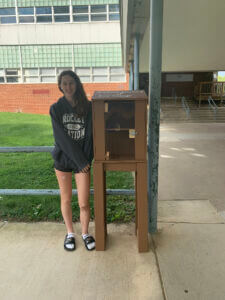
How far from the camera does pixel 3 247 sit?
2.63 metres

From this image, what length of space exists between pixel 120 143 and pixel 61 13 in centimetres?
2174

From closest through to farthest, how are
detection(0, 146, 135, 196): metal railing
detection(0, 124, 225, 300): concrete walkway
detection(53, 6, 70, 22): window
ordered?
detection(0, 124, 225, 300): concrete walkway → detection(0, 146, 135, 196): metal railing → detection(53, 6, 70, 22): window

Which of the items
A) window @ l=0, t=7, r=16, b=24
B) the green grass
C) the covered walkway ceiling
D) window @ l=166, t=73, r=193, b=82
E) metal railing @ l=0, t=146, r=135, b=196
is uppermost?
window @ l=0, t=7, r=16, b=24

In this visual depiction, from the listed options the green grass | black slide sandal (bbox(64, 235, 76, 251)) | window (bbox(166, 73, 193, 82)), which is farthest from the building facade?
black slide sandal (bbox(64, 235, 76, 251))

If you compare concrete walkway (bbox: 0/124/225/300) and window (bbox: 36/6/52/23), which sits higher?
window (bbox: 36/6/52/23)

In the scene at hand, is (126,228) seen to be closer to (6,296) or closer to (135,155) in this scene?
(135,155)

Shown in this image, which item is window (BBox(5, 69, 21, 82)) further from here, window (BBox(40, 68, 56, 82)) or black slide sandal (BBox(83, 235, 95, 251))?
black slide sandal (BBox(83, 235, 95, 251))

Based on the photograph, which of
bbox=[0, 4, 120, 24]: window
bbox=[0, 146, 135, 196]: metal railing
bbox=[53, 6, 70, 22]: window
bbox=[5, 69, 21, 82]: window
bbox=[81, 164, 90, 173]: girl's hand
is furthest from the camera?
bbox=[5, 69, 21, 82]: window

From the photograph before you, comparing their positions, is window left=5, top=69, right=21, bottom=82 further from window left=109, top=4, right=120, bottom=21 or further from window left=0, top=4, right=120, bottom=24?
window left=109, top=4, right=120, bottom=21

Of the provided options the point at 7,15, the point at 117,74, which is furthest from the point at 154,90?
the point at 7,15

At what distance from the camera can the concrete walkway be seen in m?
2.05

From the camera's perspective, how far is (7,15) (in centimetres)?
2106

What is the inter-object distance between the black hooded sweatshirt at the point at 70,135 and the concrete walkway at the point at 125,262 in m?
0.90

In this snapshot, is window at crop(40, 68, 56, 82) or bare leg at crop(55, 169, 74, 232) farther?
window at crop(40, 68, 56, 82)
